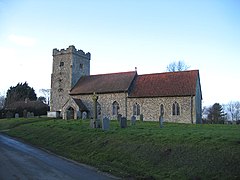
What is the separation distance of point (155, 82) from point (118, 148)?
2476cm

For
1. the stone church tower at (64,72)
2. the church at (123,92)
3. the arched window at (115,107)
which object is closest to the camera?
the church at (123,92)

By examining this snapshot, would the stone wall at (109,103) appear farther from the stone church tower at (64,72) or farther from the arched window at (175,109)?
the arched window at (175,109)

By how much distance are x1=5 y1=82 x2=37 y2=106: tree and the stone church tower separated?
26.6 m

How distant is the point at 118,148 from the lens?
13.4 m

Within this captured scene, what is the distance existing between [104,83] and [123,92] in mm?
5197

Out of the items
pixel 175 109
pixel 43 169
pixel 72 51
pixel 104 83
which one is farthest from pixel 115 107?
pixel 43 169

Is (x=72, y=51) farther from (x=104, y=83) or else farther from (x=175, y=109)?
(x=175, y=109)

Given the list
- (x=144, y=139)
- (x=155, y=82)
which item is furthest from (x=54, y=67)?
(x=144, y=139)

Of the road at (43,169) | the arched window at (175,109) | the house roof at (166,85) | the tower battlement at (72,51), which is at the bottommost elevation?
the road at (43,169)

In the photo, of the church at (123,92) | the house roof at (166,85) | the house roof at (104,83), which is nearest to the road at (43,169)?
the church at (123,92)

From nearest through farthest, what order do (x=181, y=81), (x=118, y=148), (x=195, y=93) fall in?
(x=118, y=148) → (x=195, y=93) → (x=181, y=81)

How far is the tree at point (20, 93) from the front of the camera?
2779 inches

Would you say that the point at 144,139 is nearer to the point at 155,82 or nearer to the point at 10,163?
the point at 10,163

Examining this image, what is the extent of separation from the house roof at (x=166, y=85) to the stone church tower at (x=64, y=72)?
12.7 metres
